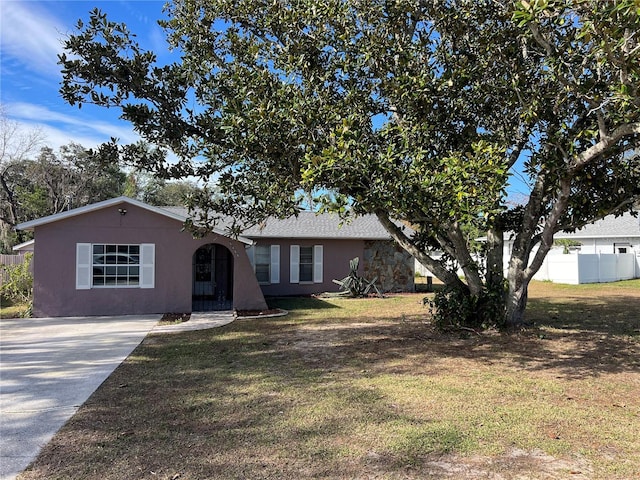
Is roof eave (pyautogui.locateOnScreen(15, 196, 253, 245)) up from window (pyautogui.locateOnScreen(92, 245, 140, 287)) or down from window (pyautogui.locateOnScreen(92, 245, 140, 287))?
up

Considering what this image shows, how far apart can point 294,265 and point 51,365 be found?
1190cm

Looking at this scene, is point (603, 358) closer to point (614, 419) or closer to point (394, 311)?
point (614, 419)

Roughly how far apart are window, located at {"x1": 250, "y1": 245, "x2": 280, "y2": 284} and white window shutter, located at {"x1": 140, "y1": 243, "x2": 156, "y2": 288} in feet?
19.1

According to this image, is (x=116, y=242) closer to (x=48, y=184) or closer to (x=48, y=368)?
(x=48, y=368)

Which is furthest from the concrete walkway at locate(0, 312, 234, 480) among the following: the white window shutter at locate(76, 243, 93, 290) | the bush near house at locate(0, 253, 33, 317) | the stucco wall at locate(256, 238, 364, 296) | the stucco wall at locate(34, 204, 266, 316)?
the stucco wall at locate(256, 238, 364, 296)

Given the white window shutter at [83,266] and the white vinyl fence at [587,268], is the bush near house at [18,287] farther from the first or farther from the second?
the white vinyl fence at [587,268]

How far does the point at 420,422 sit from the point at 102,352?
5.92 m

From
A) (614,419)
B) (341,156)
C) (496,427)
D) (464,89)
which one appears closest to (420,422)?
(496,427)

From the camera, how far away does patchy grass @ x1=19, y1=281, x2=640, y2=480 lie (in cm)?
371

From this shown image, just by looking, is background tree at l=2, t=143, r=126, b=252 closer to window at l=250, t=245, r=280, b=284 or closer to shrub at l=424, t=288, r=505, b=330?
window at l=250, t=245, r=280, b=284

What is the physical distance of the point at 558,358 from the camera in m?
7.47

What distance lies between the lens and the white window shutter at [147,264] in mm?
12695

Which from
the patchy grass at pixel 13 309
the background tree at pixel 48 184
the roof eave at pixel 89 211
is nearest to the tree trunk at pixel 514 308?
the roof eave at pixel 89 211

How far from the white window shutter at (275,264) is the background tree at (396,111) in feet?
29.0
